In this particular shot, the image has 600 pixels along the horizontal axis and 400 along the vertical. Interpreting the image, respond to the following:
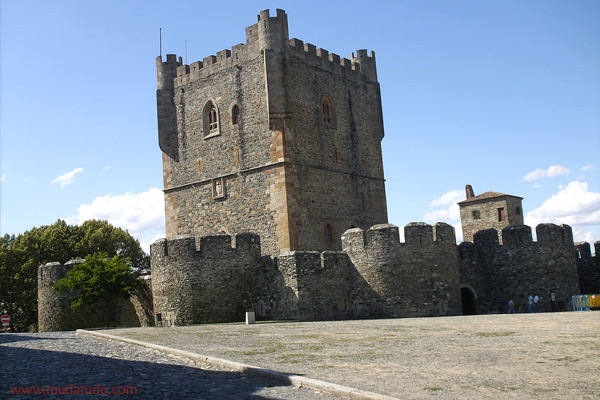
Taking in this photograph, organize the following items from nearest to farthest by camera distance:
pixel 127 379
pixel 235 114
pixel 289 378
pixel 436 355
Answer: pixel 289 378 → pixel 127 379 → pixel 436 355 → pixel 235 114

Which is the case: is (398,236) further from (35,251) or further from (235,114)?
(35,251)

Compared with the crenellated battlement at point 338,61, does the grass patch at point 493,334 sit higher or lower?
lower

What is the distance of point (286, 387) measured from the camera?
8.48 metres

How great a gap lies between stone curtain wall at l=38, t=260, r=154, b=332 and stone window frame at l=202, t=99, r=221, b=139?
8.07 metres

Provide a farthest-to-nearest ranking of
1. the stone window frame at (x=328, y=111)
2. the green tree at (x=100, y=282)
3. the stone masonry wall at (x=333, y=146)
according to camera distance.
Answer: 1. the stone window frame at (x=328, y=111)
2. the stone masonry wall at (x=333, y=146)
3. the green tree at (x=100, y=282)

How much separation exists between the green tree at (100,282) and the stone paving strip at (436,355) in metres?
9.56

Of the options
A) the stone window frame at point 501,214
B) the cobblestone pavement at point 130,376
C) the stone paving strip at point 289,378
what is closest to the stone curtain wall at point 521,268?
the stone paving strip at point 289,378

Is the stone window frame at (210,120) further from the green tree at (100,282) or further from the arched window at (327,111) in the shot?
the green tree at (100,282)

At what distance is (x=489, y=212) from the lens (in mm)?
55906

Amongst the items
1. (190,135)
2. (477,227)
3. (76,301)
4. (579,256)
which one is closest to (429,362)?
(76,301)

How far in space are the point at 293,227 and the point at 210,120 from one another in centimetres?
724

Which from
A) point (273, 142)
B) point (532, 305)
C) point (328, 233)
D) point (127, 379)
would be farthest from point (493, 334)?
point (273, 142)

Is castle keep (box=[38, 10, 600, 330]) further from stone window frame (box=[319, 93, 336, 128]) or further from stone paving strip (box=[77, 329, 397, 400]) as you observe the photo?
stone paving strip (box=[77, 329, 397, 400])

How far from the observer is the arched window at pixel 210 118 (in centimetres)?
3119
